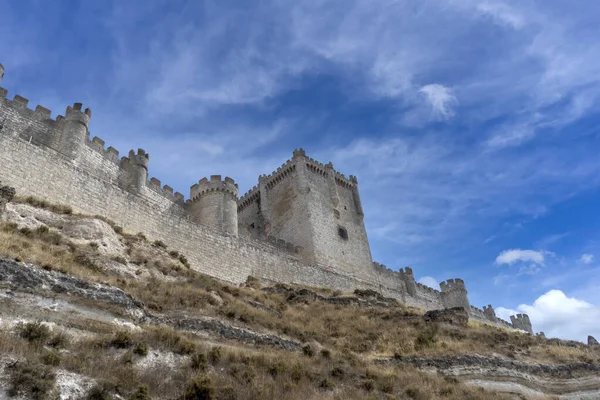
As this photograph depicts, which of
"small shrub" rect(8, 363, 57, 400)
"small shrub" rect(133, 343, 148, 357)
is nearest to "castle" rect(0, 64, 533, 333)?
"small shrub" rect(133, 343, 148, 357)

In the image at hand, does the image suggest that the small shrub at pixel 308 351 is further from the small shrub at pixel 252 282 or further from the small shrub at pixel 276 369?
the small shrub at pixel 252 282

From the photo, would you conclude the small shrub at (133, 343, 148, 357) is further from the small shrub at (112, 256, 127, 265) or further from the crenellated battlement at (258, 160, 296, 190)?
the crenellated battlement at (258, 160, 296, 190)

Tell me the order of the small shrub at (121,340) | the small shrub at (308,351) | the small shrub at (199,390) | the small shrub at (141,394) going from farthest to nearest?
the small shrub at (308,351) → the small shrub at (121,340) → the small shrub at (199,390) → the small shrub at (141,394)

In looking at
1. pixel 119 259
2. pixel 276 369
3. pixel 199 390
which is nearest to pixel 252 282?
pixel 119 259

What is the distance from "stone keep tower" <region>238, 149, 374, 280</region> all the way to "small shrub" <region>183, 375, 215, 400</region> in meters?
27.6

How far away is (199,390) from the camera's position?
9.86 metres

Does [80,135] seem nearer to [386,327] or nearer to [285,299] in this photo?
[285,299]

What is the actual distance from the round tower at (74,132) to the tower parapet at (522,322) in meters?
51.6

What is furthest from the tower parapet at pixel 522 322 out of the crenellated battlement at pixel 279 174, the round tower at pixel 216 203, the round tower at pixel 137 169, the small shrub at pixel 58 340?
the small shrub at pixel 58 340

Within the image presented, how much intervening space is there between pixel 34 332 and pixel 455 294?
46.6 metres

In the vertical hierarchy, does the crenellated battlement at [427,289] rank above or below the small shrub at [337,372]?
above

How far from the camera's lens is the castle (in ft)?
75.9

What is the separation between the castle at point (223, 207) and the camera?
23125mm

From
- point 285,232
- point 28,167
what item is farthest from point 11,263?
point 285,232
